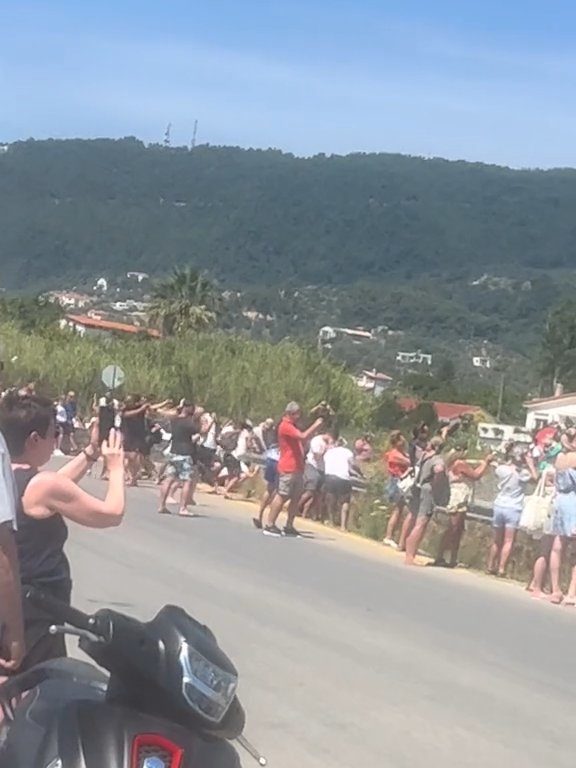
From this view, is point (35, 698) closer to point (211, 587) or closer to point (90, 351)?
point (211, 587)

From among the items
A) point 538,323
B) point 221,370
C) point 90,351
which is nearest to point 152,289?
point 90,351

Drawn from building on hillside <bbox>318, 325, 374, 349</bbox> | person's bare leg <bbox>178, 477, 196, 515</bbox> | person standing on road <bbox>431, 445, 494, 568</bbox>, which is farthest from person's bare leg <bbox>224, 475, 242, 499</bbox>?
building on hillside <bbox>318, 325, 374, 349</bbox>

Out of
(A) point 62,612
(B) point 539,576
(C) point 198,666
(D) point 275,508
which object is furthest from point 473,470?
(C) point 198,666

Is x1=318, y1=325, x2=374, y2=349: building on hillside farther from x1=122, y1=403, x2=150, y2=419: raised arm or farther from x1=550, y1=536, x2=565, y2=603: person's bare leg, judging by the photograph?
x1=550, y1=536, x2=565, y2=603: person's bare leg

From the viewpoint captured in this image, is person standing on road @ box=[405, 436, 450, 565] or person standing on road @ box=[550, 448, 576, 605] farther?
person standing on road @ box=[405, 436, 450, 565]

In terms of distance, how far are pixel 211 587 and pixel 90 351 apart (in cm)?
5455

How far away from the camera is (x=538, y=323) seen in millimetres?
176000

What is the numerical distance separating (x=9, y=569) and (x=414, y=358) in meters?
157

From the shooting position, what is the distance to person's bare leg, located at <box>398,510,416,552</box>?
18.4 metres

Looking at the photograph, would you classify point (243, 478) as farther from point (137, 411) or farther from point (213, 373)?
point (213, 373)

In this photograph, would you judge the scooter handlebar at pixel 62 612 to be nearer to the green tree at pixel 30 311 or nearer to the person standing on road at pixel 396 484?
the person standing on road at pixel 396 484

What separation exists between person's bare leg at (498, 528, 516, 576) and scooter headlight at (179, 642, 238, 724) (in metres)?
13.3

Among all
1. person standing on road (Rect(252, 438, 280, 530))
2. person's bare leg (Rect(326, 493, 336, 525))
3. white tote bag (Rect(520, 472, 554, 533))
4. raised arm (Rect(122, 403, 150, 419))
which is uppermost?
white tote bag (Rect(520, 472, 554, 533))

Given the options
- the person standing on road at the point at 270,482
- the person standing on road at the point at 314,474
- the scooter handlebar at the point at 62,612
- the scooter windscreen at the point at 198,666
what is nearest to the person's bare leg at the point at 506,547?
the person standing on road at the point at 270,482
